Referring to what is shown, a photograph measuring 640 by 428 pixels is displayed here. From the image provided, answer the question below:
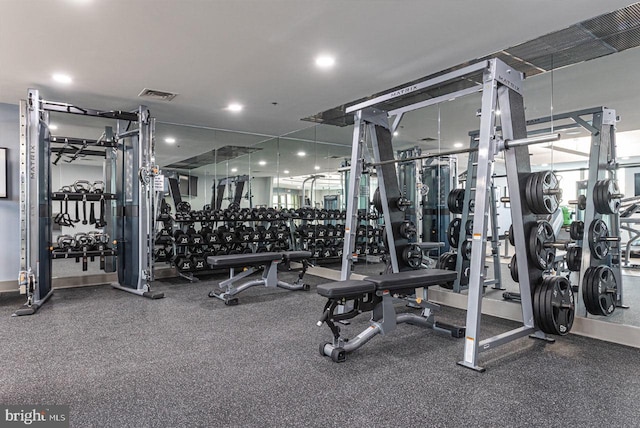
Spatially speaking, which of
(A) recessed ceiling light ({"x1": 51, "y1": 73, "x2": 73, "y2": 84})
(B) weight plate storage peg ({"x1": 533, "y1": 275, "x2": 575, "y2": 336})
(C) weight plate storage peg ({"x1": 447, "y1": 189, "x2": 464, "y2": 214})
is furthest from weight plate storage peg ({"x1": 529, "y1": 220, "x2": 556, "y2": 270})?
(A) recessed ceiling light ({"x1": 51, "y1": 73, "x2": 73, "y2": 84})

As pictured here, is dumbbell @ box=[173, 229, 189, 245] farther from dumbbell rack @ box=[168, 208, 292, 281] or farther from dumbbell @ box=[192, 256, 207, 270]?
dumbbell @ box=[192, 256, 207, 270]

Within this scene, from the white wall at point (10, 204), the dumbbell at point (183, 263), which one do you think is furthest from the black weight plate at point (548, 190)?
the white wall at point (10, 204)

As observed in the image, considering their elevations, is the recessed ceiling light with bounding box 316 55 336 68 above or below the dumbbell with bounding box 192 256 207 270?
above

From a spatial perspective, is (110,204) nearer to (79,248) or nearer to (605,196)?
(79,248)

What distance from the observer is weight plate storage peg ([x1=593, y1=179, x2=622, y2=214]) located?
3.21 metres

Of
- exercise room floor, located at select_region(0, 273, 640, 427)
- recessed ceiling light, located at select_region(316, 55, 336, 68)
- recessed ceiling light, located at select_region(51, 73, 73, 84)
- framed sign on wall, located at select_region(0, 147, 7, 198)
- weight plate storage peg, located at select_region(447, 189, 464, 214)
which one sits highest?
recessed ceiling light, located at select_region(316, 55, 336, 68)

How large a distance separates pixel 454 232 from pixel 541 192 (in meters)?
1.74

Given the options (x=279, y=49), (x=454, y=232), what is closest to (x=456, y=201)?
(x=454, y=232)

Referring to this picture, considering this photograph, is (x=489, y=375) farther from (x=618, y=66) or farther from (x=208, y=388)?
(x=618, y=66)

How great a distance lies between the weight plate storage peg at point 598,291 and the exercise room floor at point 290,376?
0.30 m

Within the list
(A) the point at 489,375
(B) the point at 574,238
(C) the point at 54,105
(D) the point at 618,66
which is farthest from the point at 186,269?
(D) the point at 618,66

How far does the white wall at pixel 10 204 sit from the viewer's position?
4934 millimetres

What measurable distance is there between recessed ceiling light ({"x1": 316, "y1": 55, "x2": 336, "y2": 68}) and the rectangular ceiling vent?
1.98 meters

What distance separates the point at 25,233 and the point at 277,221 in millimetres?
3622
